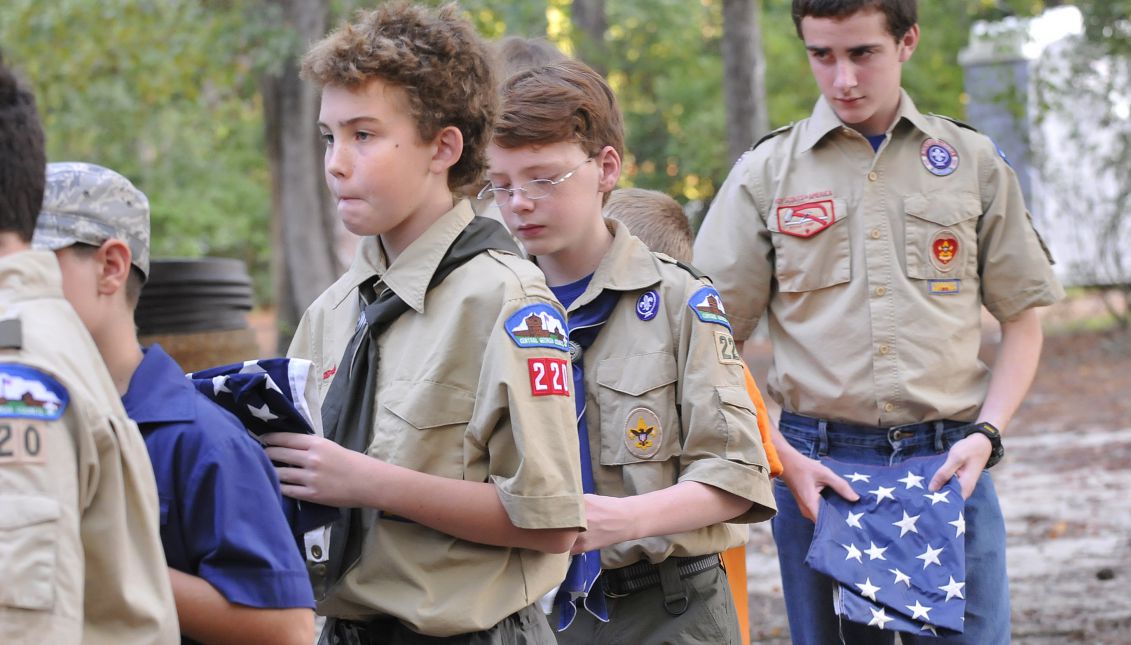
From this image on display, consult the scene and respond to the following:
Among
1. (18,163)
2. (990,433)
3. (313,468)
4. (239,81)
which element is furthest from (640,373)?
(239,81)

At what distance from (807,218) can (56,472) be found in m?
2.44

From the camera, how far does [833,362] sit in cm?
352

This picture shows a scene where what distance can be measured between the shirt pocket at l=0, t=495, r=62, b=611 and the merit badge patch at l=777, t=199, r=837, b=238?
244 cm

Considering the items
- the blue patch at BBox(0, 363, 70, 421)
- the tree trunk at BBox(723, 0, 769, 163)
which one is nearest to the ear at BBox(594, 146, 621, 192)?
the blue patch at BBox(0, 363, 70, 421)

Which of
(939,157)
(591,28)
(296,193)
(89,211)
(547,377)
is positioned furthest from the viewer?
(591,28)

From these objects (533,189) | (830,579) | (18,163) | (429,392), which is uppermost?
(18,163)

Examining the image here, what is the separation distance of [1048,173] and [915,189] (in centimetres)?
1409

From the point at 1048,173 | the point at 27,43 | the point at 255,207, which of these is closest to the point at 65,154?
the point at 255,207

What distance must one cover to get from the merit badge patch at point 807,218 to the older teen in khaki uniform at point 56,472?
88.0 inches

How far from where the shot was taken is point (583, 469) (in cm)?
300

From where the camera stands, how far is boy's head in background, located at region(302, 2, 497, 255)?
8.20ft

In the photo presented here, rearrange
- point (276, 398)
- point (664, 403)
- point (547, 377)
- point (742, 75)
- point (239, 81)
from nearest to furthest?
point (276, 398)
point (547, 377)
point (664, 403)
point (742, 75)
point (239, 81)

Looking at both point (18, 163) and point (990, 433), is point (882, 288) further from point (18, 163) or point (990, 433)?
point (18, 163)

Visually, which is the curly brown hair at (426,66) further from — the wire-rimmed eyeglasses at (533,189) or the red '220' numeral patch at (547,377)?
the red '220' numeral patch at (547,377)
